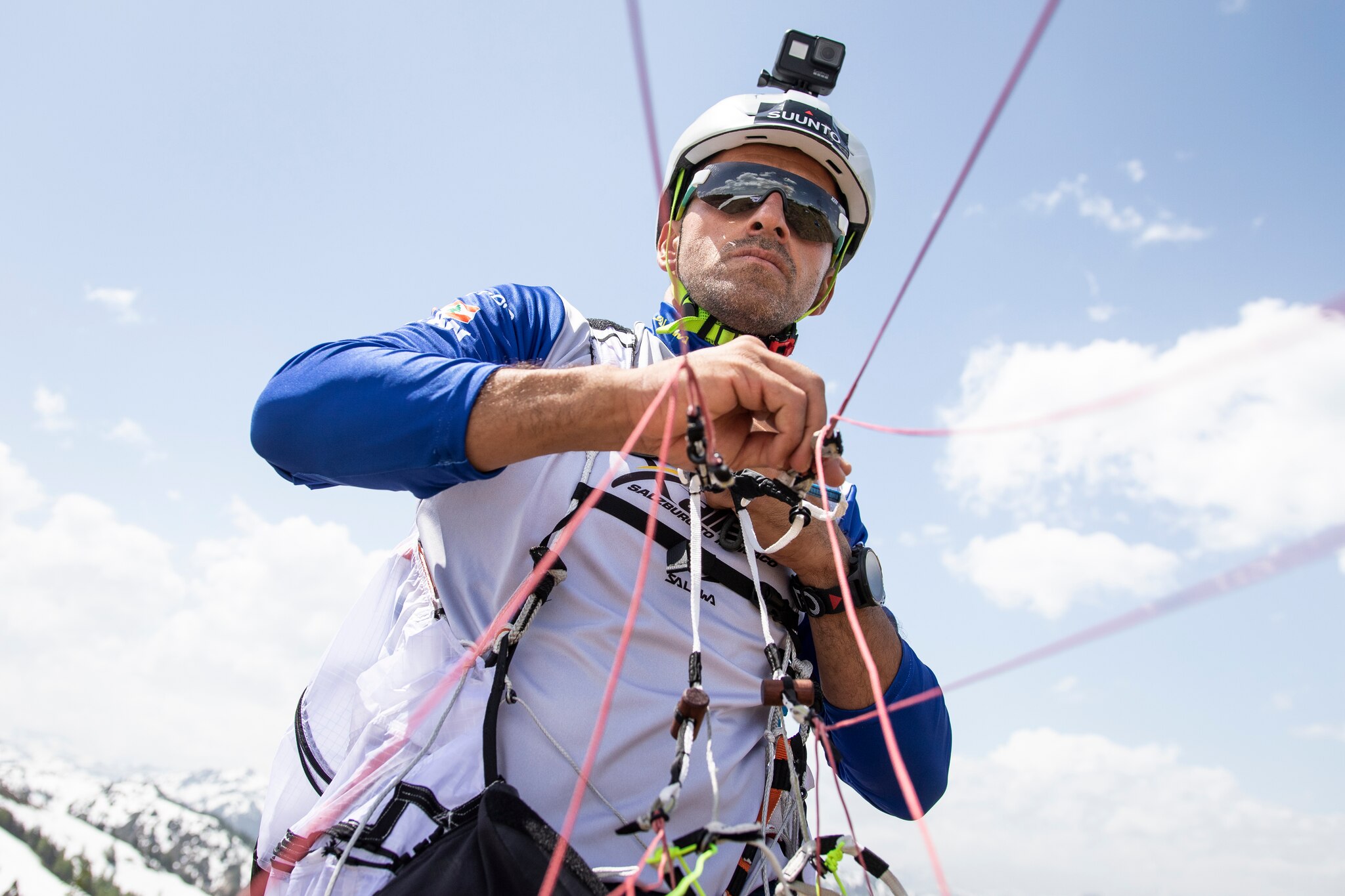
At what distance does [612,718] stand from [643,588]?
1.34 feet

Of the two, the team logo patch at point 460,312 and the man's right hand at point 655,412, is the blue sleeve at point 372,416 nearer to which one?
the man's right hand at point 655,412

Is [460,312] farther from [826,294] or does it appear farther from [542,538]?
[826,294]

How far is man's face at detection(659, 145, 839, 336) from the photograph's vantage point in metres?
3.24

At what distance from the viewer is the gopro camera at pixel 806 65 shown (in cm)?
409

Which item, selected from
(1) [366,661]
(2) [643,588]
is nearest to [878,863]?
(2) [643,588]

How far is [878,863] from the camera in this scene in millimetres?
2344

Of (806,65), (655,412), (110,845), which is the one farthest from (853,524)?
(110,845)

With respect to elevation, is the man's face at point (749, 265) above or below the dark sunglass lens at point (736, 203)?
below

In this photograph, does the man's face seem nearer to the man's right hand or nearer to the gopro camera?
the gopro camera

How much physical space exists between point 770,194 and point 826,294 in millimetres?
918

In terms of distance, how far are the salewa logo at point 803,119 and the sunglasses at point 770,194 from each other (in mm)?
402

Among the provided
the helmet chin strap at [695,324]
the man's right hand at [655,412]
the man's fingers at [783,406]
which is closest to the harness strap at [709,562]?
the man's right hand at [655,412]

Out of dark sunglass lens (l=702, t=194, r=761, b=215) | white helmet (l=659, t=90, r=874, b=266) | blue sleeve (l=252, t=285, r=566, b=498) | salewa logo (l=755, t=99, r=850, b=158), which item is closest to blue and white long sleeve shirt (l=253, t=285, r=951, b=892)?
blue sleeve (l=252, t=285, r=566, b=498)

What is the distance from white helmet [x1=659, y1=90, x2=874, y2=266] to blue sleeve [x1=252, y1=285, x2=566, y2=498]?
80.4 inches
